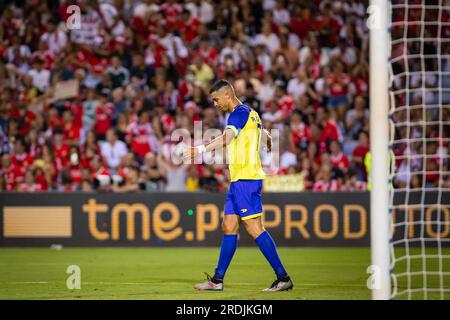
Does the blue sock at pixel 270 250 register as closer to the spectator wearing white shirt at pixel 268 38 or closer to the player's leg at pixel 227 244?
the player's leg at pixel 227 244

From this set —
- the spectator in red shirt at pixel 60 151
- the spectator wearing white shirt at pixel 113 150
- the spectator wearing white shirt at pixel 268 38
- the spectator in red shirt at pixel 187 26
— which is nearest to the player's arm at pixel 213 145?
the spectator wearing white shirt at pixel 113 150

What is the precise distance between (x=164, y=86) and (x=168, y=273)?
27.3 feet

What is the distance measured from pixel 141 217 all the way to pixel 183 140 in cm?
233

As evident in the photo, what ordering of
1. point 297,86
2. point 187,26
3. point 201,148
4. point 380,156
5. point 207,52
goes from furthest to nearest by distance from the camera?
point 187,26, point 207,52, point 297,86, point 201,148, point 380,156

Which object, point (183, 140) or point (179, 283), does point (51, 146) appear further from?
point (179, 283)

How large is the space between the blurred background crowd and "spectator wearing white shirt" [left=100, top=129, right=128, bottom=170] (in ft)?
0.08

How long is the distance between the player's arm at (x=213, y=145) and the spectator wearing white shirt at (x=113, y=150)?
9163mm

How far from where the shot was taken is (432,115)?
18.9 m

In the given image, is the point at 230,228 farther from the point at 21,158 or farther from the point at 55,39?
the point at 55,39

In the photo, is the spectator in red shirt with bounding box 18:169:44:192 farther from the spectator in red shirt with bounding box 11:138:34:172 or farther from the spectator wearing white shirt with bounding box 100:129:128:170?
the spectator wearing white shirt with bounding box 100:129:128:170

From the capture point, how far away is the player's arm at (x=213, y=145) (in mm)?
9445

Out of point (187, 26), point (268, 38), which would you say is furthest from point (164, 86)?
point (268, 38)

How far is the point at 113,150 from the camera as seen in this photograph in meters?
19.0

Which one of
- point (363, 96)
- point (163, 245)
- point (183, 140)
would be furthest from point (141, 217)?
point (363, 96)
